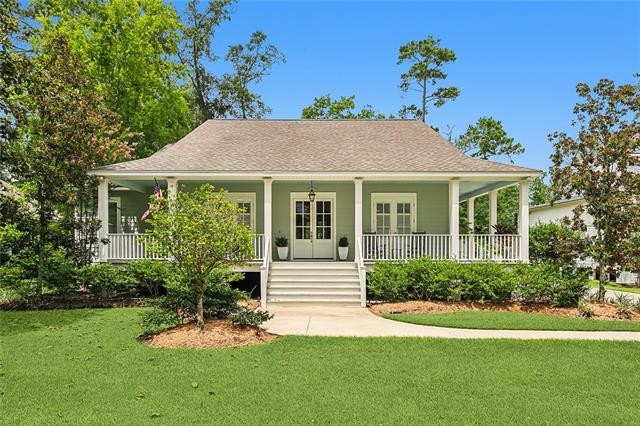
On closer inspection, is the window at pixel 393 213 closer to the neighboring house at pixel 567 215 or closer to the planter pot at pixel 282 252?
the planter pot at pixel 282 252

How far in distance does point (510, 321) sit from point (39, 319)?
9.52 metres

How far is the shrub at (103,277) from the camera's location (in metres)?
11.7

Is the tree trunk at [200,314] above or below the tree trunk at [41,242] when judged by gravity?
below

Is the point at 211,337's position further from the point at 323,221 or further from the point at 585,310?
the point at 323,221

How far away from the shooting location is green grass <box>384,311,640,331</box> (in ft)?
28.3

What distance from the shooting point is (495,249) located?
12844 millimetres

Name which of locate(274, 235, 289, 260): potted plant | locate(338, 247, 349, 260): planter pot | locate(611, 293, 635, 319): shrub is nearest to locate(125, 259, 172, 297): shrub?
locate(274, 235, 289, 260): potted plant

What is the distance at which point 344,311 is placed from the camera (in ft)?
35.0

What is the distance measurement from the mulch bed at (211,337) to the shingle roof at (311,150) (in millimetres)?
5701

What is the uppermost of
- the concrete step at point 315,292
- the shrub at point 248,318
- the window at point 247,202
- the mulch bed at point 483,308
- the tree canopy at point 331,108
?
the tree canopy at point 331,108

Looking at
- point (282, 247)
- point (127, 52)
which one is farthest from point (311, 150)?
point (127, 52)

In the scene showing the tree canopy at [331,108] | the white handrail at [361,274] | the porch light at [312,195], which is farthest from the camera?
the tree canopy at [331,108]

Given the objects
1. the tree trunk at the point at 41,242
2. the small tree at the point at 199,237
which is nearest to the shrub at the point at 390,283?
the small tree at the point at 199,237

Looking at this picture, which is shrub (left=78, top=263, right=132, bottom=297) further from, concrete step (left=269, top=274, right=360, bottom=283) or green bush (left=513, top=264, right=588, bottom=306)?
green bush (left=513, top=264, right=588, bottom=306)
